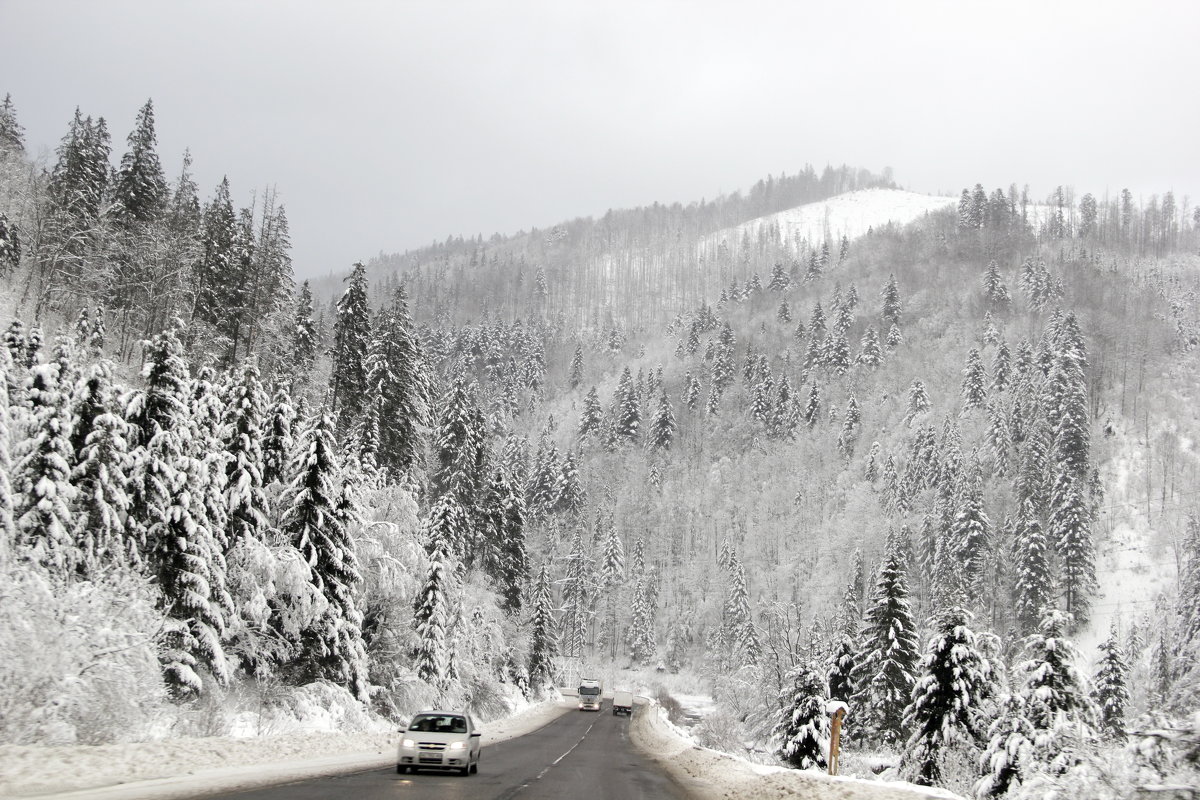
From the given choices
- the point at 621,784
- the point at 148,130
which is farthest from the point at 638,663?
the point at 621,784

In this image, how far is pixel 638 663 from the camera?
112m

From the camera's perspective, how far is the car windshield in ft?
63.0

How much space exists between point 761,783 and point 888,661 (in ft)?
71.6

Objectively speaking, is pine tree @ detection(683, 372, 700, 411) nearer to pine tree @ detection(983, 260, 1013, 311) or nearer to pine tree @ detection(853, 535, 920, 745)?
pine tree @ detection(983, 260, 1013, 311)

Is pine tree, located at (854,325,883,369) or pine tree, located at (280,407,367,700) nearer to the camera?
pine tree, located at (280,407,367,700)

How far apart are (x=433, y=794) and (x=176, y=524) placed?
14.4 m

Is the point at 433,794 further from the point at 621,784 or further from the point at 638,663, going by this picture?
the point at 638,663

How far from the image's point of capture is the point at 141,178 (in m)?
71.5

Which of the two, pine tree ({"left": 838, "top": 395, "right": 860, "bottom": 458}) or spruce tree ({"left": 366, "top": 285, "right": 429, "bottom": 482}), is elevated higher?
spruce tree ({"left": 366, "top": 285, "right": 429, "bottom": 482})

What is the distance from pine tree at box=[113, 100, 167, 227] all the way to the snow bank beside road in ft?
210

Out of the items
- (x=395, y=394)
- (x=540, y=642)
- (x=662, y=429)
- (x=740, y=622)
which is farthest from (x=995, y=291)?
(x=395, y=394)

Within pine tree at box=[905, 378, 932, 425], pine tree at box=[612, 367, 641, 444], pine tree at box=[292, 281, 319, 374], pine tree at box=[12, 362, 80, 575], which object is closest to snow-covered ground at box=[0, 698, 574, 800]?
pine tree at box=[12, 362, 80, 575]

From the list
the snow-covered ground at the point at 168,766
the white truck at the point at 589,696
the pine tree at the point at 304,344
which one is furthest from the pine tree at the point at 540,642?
the snow-covered ground at the point at 168,766

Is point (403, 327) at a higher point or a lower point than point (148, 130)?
lower
